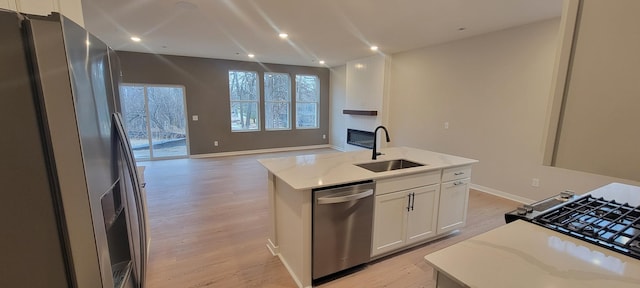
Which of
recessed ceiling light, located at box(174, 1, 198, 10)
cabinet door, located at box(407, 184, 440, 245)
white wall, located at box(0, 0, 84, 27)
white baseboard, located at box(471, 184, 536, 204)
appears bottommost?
white baseboard, located at box(471, 184, 536, 204)

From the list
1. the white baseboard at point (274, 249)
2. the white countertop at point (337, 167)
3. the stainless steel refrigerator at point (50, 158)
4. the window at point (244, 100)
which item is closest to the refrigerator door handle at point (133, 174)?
the stainless steel refrigerator at point (50, 158)

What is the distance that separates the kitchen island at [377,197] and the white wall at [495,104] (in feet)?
5.32

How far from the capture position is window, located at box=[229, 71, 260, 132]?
7.25 metres

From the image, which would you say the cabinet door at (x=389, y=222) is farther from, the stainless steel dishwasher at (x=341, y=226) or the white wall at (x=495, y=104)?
the white wall at (x=495, y=104)

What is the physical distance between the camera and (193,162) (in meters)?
6.38

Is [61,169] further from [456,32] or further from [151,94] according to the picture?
[151,94]

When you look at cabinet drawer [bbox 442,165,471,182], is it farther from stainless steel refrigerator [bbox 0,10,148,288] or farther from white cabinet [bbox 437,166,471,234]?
stainless steel refrigerator [bbox 0,10,148,288]

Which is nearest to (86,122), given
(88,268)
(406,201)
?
(88,268)

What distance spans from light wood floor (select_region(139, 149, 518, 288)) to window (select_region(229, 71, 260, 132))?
262 cm

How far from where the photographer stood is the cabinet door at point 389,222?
2.28 meters

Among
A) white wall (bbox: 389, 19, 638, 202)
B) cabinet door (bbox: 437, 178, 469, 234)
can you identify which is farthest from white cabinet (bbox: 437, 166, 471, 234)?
white wall (bbox: 389, 19, 638, 202)

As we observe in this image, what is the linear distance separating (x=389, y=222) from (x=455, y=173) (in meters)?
0.91

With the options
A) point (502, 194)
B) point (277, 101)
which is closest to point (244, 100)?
point (277, 101)

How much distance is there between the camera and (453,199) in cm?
276
